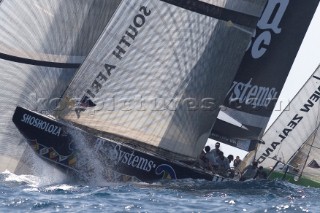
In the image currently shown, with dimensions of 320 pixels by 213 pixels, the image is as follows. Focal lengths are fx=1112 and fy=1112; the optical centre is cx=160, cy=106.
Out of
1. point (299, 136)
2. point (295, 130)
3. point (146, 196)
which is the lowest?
point (146, 196)

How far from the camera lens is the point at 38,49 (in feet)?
72.8

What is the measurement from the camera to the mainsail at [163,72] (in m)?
20.7

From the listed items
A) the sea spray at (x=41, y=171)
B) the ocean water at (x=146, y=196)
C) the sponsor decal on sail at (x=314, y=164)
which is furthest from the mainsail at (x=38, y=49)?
the sponsor decal on sail at (x=314, y=164)

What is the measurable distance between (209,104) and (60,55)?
10.6ft

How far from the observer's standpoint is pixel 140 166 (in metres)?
20.4

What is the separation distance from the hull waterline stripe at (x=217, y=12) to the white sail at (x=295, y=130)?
472 cm

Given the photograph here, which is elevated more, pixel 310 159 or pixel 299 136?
pixel 299 136

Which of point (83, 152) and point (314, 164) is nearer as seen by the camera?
point (83, 152)

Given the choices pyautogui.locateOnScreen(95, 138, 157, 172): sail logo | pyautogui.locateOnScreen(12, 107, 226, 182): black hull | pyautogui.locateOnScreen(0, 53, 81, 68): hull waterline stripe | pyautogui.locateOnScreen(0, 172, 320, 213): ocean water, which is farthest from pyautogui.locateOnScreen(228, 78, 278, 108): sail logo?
pyautogui.locateOnScreen(0, 53, 81, 68): hull waterline stripe

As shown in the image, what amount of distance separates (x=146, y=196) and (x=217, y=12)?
458cm

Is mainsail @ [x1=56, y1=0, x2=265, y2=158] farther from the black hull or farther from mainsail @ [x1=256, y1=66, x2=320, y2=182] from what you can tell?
mainsail @ [x1=256, y1=66, x2=320, y2=182]

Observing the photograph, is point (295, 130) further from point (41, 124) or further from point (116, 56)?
point (41, 124)

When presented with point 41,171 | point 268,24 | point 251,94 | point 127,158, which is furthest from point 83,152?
point 268,24

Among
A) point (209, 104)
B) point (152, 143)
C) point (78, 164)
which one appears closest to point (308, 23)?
point (209, 104)
